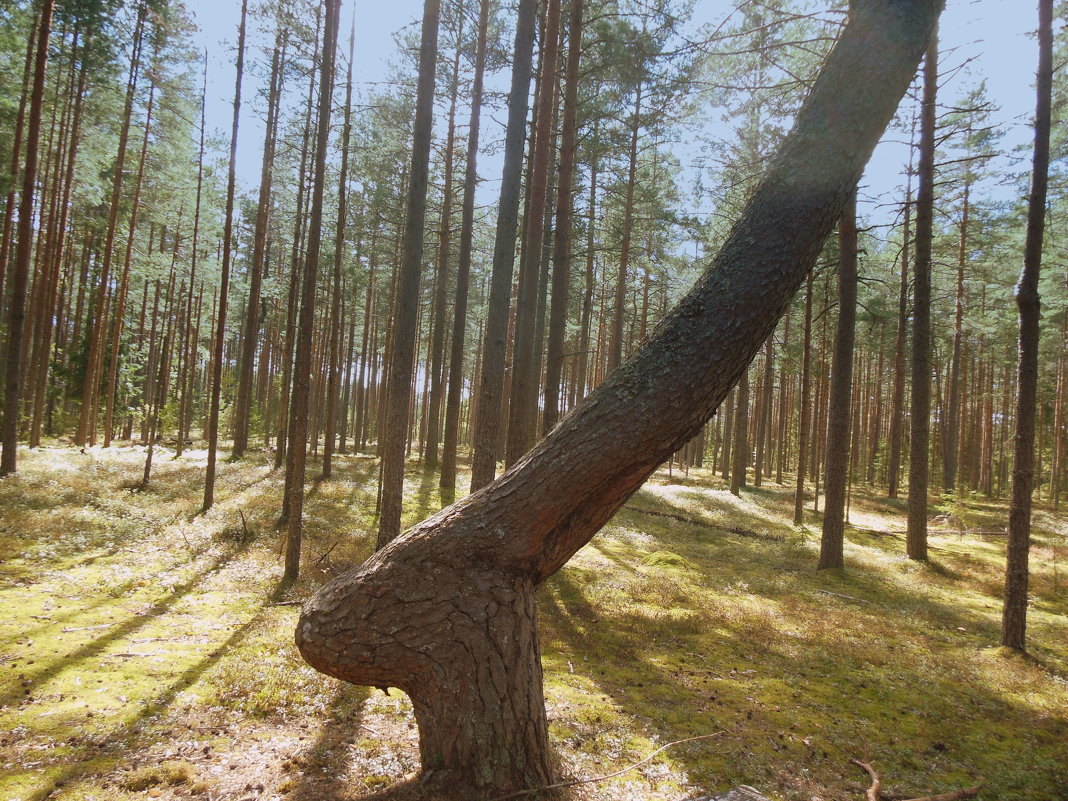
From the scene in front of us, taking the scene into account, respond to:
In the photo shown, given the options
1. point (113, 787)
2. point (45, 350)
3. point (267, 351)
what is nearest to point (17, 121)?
point (45, 350)

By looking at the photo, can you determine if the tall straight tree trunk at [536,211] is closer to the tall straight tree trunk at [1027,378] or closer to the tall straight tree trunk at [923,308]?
the tall straight tree trunk at [1027,378]

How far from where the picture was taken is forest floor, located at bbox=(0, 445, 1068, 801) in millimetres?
3582

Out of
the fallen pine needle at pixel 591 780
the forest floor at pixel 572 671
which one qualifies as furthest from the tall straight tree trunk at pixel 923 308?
the fallen pine needle at pixel 591 780

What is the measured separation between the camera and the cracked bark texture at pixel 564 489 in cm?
263

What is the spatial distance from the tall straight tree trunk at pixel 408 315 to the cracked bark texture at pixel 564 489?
4.43 m

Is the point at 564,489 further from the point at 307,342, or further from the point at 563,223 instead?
the point at 563,223

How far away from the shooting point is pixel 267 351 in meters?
31.7

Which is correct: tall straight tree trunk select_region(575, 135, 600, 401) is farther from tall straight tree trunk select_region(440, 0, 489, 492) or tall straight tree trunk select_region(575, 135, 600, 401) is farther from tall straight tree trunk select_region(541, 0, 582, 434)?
tall straight tree trunk select_region(440, 0, 489, 492)

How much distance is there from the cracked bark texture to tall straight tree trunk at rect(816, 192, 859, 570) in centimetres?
925

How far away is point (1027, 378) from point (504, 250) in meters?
7.34

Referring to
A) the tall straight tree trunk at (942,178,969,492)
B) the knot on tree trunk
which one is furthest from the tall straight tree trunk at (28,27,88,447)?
the tall straight tree trunk at (942,178,969,492)

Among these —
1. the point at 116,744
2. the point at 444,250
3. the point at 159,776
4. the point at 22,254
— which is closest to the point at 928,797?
the point at 159,776

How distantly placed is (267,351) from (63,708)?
31043 mm

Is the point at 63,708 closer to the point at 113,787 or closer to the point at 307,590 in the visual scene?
the point at 113,787
